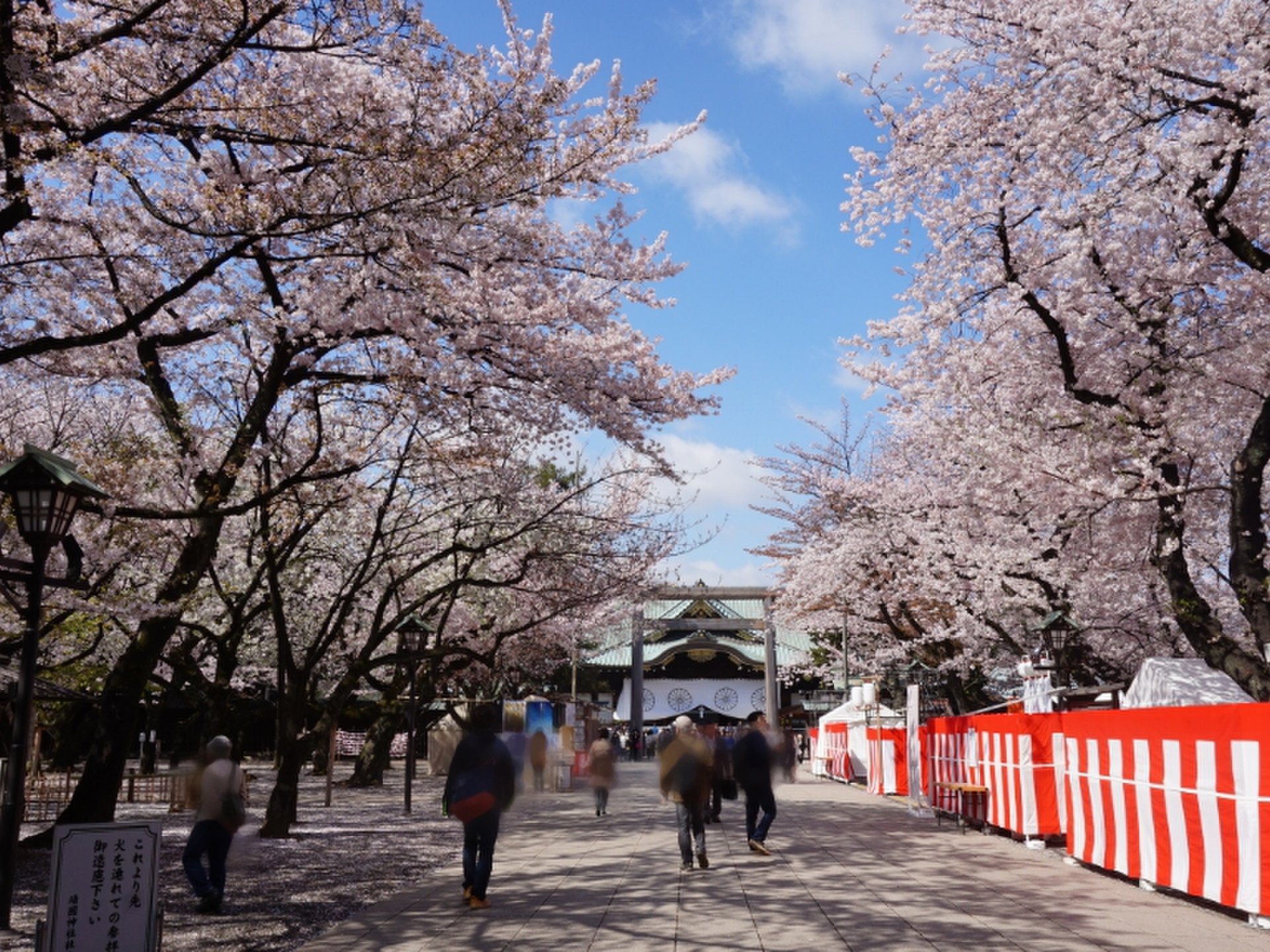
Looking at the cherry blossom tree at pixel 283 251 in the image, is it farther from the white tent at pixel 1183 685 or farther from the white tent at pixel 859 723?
the white tent at pixel 859 723

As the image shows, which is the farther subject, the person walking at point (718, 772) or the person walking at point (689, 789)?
the person walking at point (718, 772)

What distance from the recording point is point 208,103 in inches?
368

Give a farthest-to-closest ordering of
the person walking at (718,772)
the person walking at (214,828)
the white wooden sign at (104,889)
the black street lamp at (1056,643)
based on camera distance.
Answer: the black street lamp at (1056,643) → the person walking at (718,772) → the person walking at (214,828) → the white wooden sign at (104,889)

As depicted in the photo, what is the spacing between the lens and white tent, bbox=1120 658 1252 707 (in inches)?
531

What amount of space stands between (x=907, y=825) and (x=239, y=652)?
1868cm

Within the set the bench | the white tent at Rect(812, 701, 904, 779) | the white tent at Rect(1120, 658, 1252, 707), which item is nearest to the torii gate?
the white tent at Rect(812, 701, 904, 779)

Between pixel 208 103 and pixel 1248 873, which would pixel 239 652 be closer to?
pixel 208 103

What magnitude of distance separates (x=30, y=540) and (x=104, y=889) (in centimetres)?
290

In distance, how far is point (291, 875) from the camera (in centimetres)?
1133

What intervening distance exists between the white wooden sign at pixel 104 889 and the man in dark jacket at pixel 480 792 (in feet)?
9.13

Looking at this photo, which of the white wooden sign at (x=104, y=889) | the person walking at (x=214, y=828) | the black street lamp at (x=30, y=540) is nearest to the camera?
the white wooden sign at (x=104, y=889)

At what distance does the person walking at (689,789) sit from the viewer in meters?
11.3


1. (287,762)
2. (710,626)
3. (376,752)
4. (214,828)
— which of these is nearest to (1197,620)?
(214,828)

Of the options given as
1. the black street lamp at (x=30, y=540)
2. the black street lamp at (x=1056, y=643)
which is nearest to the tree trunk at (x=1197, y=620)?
the black street lamp at (x=1056, y=643)
